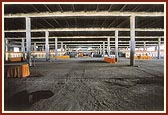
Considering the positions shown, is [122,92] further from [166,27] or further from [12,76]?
[12,76]

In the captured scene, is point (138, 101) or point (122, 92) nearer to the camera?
point (138, 101)

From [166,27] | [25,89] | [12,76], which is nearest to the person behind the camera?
[166,27]

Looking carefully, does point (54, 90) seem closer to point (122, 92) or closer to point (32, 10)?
point (122, 92)

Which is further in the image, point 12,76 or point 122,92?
point 12,76

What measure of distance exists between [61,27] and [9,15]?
24.9 feet

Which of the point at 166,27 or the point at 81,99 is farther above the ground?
the point at 166,27

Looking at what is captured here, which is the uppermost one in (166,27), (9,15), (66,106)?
(9,15)

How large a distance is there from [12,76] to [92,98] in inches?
234

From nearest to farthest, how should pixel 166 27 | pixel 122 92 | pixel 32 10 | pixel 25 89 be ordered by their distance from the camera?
pixel 166 27 < pixel 122 92 < pixel 25 89 < pixel 32 10

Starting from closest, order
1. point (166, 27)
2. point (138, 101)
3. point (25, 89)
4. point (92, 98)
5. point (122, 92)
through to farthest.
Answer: point (166, 27)
point (138, 101)
point (92, 98)
point (122, 92)
point (25, 89)

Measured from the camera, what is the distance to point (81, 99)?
4.95 meters

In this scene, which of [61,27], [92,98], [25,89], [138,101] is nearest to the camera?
[138,101]

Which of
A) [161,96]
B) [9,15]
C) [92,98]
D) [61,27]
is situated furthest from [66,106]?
[61,27]

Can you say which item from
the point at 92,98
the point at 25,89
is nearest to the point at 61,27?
the point at 25,89
